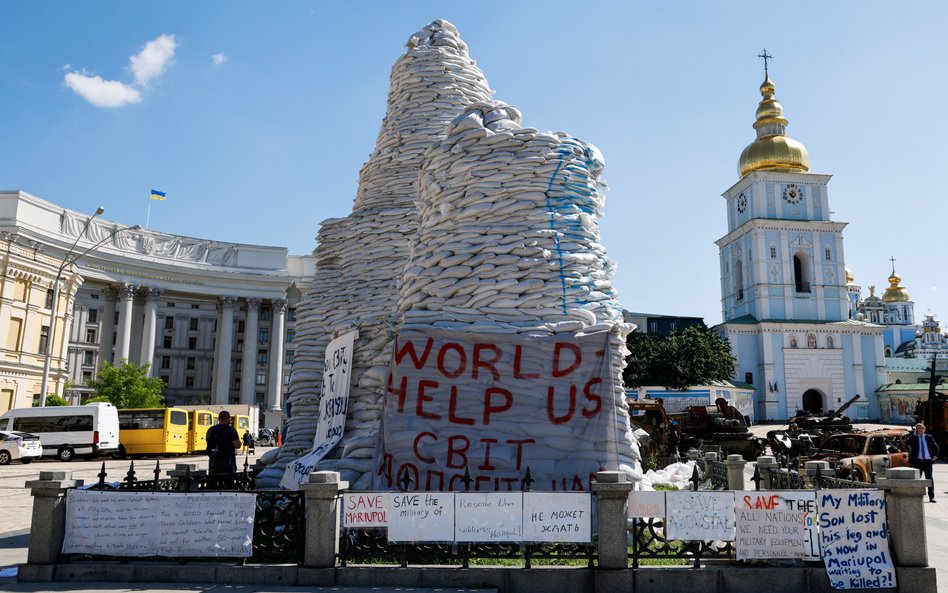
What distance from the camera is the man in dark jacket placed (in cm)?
1158

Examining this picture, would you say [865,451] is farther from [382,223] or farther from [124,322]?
[124,322]

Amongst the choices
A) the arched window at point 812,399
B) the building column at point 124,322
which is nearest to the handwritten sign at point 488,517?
the building column at point 124,322

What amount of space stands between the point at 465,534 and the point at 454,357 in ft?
9.00

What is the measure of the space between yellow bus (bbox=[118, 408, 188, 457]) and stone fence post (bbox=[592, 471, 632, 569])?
26.7 metres

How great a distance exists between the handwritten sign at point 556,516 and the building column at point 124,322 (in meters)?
56.6

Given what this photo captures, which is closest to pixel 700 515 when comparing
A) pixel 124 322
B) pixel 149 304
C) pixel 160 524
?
pixel 160 524

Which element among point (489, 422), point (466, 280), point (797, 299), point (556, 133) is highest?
point (797, 299)

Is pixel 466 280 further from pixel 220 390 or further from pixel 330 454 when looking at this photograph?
pixel 220 390

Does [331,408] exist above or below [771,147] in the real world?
below

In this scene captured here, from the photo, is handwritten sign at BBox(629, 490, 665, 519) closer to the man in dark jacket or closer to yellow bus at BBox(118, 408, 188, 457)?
the man in dark jacket

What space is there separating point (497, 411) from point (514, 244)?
2.18 meters

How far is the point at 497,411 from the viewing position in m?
9.16

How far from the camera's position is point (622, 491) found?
695cm

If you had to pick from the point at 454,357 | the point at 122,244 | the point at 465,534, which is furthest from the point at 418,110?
the point at 122,244
